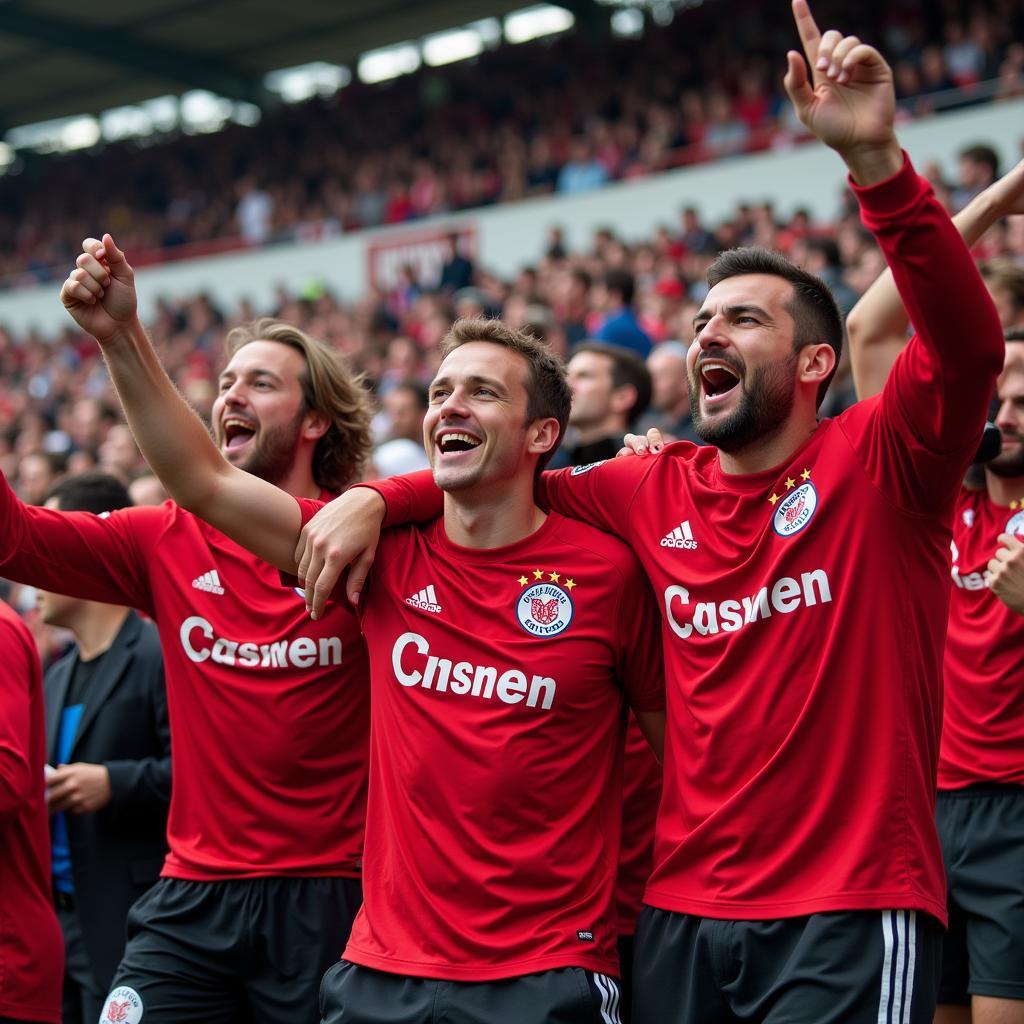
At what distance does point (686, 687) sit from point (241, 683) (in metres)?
1.36

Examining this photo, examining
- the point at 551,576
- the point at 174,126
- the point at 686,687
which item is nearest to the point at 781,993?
the point at 686,687

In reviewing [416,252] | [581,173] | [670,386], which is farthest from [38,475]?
[416,252]

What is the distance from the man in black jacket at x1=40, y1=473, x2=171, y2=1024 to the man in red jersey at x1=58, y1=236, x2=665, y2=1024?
1.27 meters

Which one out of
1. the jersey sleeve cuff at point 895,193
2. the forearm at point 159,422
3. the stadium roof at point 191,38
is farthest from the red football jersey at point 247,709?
the stadium roof at point 191,38

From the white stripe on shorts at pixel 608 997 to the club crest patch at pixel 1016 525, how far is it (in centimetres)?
191

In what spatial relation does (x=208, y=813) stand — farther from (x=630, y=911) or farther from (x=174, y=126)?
(x=174, y=126)

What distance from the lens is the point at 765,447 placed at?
11.3ft

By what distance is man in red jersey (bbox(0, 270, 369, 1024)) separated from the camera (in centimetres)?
393

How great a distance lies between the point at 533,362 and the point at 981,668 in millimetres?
1634

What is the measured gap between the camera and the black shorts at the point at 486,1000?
10.5ft

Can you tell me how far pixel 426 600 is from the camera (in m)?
3.64

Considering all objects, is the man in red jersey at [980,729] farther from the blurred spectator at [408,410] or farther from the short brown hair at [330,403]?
the blurred spectator at [408,410]

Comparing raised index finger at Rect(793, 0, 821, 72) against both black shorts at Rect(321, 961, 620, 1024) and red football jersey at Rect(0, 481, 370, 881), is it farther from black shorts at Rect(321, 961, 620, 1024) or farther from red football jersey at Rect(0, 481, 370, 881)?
black shorts at Rect(321, 961, 620, 1024)

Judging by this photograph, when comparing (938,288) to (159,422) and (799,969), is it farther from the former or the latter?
(159,422)
